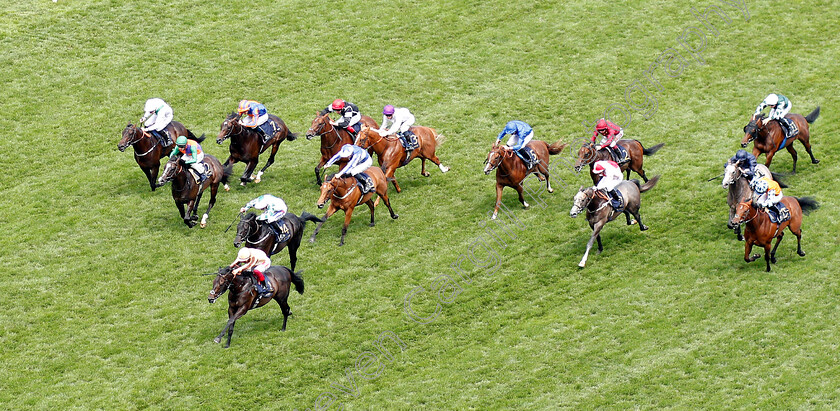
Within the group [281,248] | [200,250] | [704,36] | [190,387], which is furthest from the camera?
[704,36]

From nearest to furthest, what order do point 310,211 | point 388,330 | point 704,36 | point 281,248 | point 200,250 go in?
point 388,330
point 281,248
point 200,250
point 310,211
point 704,36

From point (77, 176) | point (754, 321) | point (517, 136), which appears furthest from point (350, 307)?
point (77, 176)

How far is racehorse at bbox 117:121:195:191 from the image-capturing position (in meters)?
25.0

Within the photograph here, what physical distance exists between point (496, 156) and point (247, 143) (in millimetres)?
6860

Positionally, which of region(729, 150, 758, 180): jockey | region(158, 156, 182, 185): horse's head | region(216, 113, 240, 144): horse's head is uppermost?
region(729, 150, 758, 180): jockey

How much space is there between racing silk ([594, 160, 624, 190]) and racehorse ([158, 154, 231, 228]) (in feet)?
30.6

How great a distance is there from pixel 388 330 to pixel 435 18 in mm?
17735

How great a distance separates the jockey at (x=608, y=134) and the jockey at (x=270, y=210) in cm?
782

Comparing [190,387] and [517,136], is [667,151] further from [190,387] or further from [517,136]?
[190,387]

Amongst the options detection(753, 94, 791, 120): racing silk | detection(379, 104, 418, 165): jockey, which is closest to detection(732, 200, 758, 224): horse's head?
detection(753, 94, 791, 120): racing silk

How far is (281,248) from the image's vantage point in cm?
2178

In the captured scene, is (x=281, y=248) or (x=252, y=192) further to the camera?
(x=252, y=192)

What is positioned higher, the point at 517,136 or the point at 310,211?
the point at 517,136

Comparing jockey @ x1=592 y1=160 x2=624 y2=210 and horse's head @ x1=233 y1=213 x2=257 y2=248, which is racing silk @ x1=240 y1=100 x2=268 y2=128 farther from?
jockey @ x1=592 y1=160 x2=624 y2=210
